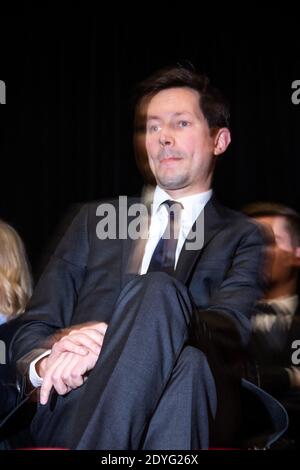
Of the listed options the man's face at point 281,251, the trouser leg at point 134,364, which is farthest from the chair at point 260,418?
the man's face at point 281,251

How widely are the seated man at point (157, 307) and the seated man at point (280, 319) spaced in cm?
18

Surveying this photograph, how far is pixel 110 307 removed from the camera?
64.9 inches

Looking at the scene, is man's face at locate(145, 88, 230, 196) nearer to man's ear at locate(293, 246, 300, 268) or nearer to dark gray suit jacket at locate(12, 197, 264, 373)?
dark gray suit jacket at locate(12, 197, 264, 373)

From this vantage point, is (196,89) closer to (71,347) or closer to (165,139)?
(165,139)

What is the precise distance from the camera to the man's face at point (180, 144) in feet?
6.10

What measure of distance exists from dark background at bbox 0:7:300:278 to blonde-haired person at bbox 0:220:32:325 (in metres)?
0.31

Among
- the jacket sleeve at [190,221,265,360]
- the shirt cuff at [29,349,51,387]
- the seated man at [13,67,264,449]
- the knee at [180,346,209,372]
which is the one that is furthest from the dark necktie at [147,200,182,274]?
the knee at [180,346,209,372]

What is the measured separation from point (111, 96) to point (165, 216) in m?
0.58

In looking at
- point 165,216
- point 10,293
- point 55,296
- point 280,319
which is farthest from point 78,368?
point 280,319

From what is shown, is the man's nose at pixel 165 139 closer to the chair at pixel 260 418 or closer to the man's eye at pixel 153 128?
the man's eye at pixel 153 128

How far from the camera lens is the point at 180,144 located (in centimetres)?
A: 188

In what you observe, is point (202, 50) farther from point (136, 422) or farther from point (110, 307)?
point (136, 422)

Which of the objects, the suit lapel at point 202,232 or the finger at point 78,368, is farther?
the suit lapel at point 202,232

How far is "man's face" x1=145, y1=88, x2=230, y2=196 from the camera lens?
73.2 inches
